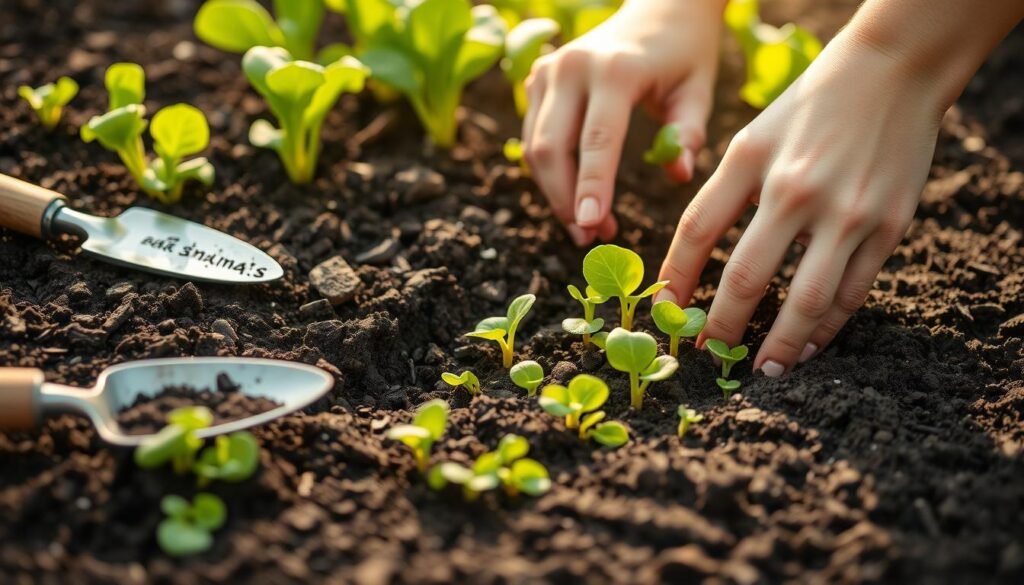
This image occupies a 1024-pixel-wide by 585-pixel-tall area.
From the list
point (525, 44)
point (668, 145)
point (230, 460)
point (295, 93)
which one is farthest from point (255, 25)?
point (230, 460)

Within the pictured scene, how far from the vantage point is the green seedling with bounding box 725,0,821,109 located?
2156 mm

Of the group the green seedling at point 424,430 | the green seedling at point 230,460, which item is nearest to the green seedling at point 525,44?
the green seedling at point 424,430

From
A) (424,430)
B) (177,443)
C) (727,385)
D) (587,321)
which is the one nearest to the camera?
(177,443)

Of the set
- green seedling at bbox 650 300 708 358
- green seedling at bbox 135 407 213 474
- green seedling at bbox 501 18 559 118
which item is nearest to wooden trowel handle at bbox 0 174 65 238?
green seedling at bbox 135 407 213 474

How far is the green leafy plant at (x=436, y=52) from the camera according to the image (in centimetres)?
204

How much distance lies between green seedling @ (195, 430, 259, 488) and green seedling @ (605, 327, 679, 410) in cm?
57

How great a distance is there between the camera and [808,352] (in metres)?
1.59

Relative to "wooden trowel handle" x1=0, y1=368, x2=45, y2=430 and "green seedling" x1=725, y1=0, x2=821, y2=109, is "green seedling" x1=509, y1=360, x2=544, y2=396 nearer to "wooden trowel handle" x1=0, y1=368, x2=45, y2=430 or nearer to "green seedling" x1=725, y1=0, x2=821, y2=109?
"wooden trowel handle" x1=0, y1=368, x2=45, y2=430

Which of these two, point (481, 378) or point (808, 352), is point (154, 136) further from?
point (808, 352)

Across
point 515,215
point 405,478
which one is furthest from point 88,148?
point 405,478

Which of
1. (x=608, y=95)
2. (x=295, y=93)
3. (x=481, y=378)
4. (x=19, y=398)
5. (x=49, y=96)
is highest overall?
(x=608, y=95)

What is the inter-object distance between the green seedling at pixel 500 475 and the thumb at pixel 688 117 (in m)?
0.91

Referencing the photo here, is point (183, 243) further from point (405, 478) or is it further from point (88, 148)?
point (405, 478)

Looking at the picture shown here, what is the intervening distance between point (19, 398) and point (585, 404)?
0.81m
